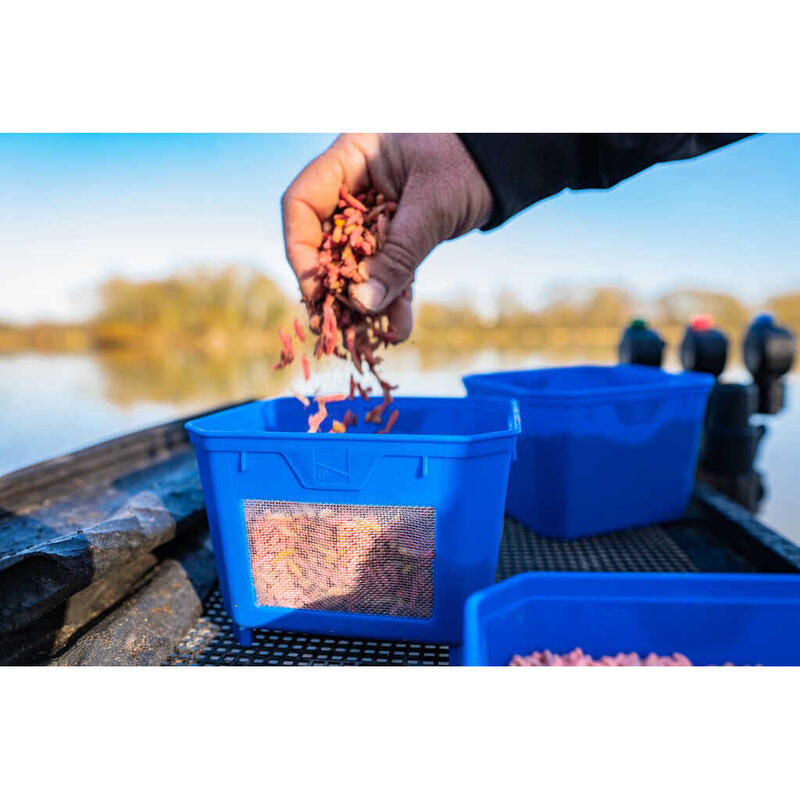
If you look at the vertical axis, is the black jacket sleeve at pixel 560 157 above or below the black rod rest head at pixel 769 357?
above

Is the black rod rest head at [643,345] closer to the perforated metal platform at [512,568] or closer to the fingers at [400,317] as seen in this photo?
the perforated metal platform at [512,568]

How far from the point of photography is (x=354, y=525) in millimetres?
1088

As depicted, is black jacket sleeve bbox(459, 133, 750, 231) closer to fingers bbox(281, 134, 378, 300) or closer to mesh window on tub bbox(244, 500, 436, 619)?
fingers bbox(281, 134, 378, 300)

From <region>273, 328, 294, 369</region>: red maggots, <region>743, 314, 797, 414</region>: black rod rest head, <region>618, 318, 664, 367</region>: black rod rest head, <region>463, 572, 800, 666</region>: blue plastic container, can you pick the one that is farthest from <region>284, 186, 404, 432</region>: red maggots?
<region>743, 314, 797, 414</region>: black rod rest head

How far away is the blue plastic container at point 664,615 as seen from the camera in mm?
949

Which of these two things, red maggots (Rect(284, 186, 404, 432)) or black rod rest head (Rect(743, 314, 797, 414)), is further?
black rod rest head (Rect(743, 314, 797, 414))

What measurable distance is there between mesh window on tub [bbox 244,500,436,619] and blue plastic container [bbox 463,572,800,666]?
0.72ft

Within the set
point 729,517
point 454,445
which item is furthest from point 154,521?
point 729,517

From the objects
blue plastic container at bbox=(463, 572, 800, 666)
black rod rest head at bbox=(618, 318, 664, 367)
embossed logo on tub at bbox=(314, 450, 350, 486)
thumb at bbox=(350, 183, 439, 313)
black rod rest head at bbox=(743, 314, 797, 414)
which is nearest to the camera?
blue plastic container at bbox=(463, 572, 800, 666)

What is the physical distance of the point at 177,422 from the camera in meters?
2.70

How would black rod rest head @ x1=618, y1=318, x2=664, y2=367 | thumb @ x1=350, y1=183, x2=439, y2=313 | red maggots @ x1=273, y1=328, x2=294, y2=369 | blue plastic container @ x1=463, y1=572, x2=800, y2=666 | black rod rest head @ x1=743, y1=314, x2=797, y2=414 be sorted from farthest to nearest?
black rod rest head @ x1=618, y1=318, x2=664, y2=367 < black rod rest head @ x1=743, y1=314, x2=797, y2=414 < red maggots @ x1=273, y1=328, x2=294, y2=369 < thumb @ x1=350, y1=183, x2=439, y2=313 < blue plastic container @ x1=463, y1=572, x2=800, y2=666

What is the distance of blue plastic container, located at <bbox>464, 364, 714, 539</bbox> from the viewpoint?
1.61 metres

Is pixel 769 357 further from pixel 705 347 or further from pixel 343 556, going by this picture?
pixel 343 556

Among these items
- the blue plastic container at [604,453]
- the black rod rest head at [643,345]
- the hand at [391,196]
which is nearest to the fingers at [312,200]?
the hand at [391,196]
